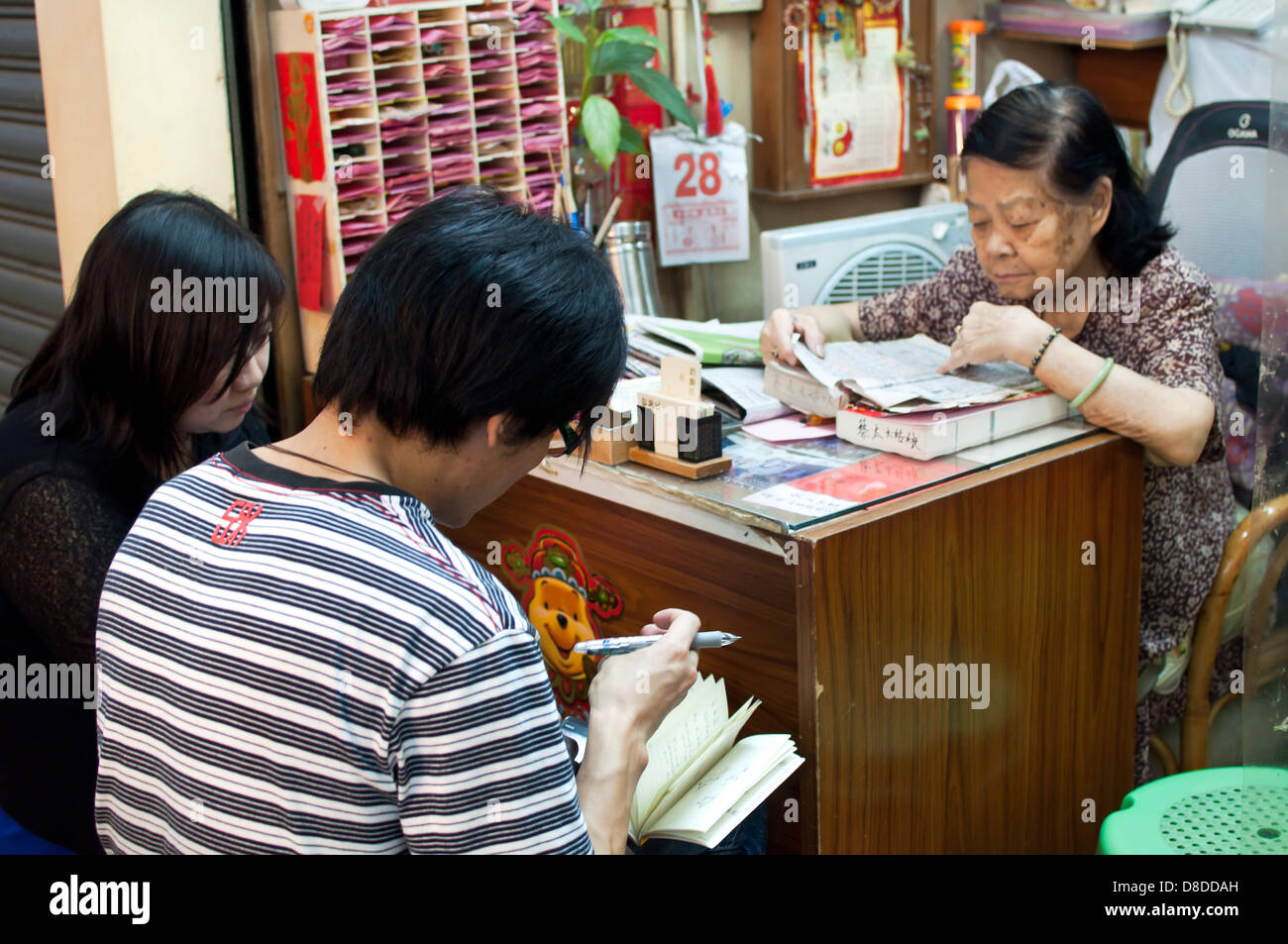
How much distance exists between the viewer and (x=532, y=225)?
1153mm

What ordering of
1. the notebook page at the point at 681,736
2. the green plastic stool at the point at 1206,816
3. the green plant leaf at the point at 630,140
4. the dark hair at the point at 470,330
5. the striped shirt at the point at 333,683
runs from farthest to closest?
the green plant leaf at the point at 630,140 → the green plastic stool at the point at 1206,816 → the notebook page at the point at 681,736 → the dark hair at the point at 470,330 → the striped shirt at the point at 333,683

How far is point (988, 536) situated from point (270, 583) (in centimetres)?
108

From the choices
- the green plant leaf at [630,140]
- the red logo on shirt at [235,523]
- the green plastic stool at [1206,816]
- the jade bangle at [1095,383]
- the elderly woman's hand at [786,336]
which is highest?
the green plant leaf at [630,140]

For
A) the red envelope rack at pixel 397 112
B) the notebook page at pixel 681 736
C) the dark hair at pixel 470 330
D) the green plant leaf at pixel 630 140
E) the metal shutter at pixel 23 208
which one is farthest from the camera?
the green plant leaf at pixel 630 140

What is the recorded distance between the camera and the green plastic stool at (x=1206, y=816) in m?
1.59

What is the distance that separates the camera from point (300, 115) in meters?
2.55

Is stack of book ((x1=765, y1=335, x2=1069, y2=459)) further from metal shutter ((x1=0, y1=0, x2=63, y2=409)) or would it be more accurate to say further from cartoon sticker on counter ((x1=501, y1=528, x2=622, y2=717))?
metal shutter ((x1=0, y1=0, x2=63, y2=409))

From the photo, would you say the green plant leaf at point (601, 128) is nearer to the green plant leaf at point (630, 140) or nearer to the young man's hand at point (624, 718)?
the green plant leaf at point (630, 140)

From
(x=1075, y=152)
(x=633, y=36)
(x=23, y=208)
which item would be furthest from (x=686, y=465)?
(x=23, y=208)

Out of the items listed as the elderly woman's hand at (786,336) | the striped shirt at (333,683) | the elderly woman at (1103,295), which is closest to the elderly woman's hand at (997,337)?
the elderly woman at (1103,295)

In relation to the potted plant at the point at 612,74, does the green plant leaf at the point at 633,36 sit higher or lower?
higher

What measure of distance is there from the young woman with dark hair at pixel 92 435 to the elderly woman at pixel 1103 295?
3.09 feet

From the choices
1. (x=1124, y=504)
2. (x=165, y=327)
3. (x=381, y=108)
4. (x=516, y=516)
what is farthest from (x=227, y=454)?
(x=381, y=108)

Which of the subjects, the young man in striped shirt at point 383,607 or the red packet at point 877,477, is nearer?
the young man in striped shirt at point 383,607
